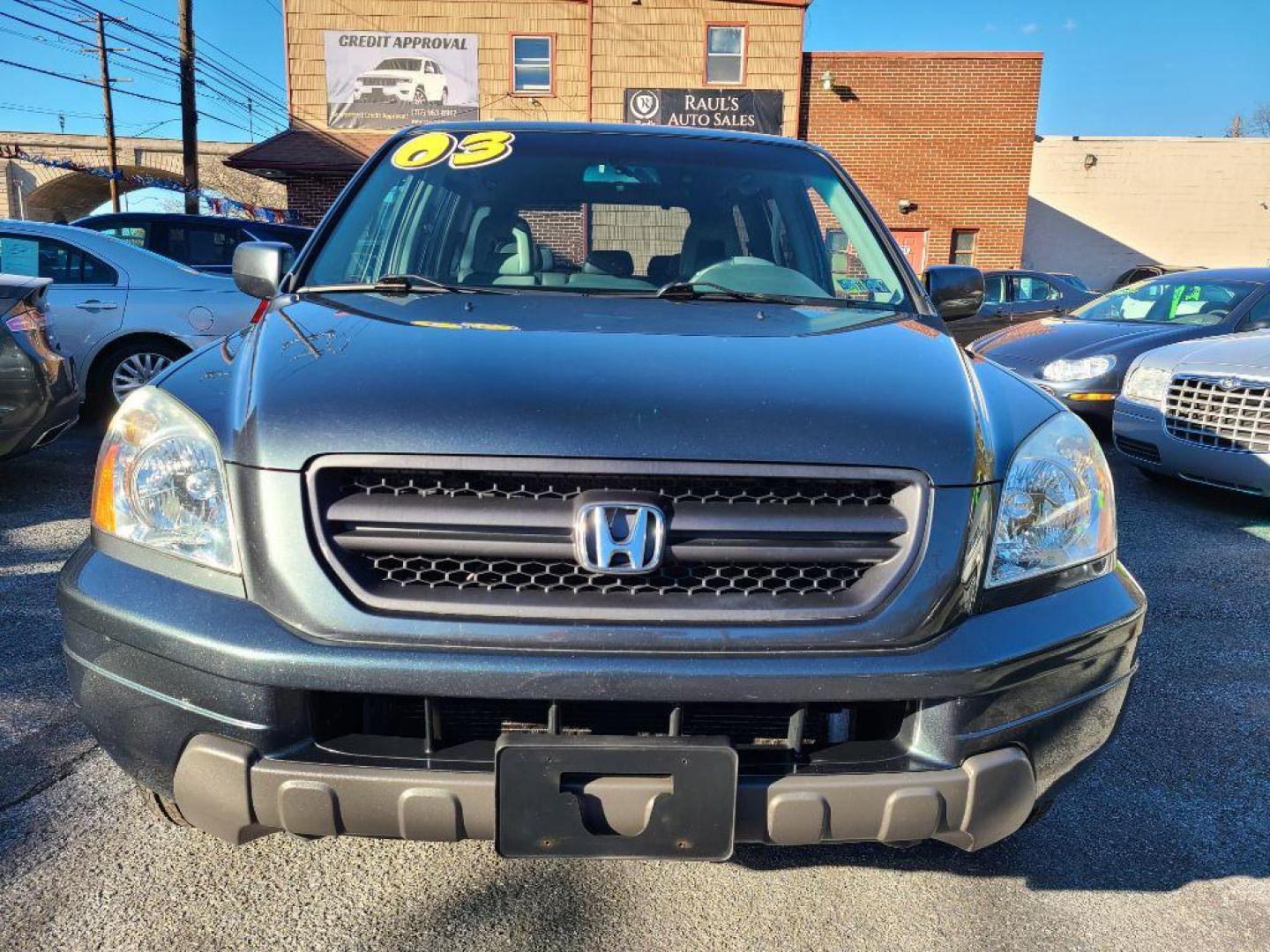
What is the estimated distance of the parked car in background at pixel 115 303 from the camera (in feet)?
22.7

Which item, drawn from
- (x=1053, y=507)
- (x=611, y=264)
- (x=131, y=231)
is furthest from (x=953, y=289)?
(x=131, y=231)

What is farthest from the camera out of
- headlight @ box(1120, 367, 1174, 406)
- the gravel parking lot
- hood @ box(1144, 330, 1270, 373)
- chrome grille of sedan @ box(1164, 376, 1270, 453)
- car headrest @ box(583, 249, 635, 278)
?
headlight @ box(1120, 367, 1174, 406)

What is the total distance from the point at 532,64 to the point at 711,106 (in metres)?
3.68

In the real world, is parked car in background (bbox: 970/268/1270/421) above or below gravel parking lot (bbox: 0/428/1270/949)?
above

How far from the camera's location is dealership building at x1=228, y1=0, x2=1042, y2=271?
60.8ft

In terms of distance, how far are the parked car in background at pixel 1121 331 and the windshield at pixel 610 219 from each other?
4.80 metres

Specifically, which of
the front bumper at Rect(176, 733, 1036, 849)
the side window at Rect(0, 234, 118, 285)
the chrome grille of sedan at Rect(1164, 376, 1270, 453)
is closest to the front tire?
the side window at Rect(0, 234, 118, 285)

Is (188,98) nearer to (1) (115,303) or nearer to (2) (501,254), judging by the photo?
(1) (115,303)

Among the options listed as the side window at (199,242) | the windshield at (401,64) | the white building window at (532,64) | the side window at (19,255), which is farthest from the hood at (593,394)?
the windshield at (401,64)

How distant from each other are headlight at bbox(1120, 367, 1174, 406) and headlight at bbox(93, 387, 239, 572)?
584 cm

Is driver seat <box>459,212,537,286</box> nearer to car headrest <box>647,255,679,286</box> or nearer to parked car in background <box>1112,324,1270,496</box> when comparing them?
car headrest <box>647,255,679,286</box>

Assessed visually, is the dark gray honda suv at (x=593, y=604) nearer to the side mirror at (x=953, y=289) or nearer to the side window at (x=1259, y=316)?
the side mirror at (x=953, y=289)

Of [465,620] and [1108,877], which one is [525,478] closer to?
[465,620]

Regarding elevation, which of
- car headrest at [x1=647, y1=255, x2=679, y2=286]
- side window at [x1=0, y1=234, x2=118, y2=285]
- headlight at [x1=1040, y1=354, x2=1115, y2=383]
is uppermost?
car headrest at [x1=647, y1=255, x2=679, y2=286]
